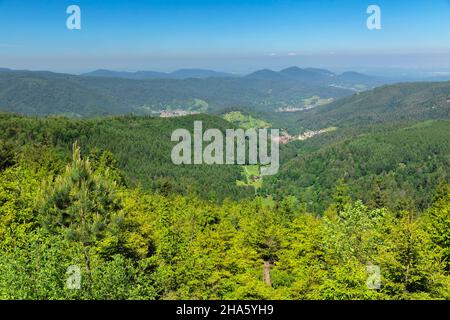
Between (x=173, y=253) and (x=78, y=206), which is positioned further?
(x=173, y=253)

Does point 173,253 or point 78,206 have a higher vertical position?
point 78,206

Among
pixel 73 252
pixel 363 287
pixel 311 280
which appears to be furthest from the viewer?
pixel 311 280

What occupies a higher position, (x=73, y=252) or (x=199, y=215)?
(x=73, y=252)

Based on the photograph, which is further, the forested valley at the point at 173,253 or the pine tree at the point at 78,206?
the pine tree at the point at 78,206

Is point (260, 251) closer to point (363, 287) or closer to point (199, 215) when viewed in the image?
point (199, 215)

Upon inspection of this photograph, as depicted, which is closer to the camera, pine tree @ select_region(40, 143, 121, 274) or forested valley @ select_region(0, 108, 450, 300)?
forested valley @ select_region(0, 108, 450, 300)
